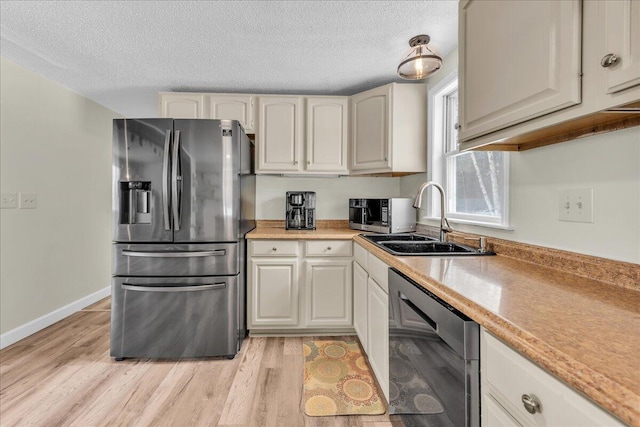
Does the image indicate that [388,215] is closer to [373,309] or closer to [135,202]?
[373,309]

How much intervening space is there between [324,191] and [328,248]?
858mm

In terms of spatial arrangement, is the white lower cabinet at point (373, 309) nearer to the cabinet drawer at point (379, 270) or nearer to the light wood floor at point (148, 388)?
the cabinet drawer at point (379, 270)

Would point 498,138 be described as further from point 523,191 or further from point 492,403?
point 492,403

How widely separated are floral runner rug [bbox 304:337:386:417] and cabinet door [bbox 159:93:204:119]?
2306 millimetres

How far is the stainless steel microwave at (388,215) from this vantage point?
2.48m

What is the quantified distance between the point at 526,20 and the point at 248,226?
89.9 inches

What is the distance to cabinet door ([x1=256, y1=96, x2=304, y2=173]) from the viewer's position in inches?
110

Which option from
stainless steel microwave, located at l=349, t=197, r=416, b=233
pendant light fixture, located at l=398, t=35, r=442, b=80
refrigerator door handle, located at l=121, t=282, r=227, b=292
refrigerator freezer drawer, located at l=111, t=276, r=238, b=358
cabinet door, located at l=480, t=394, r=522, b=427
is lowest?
refrigerator freezer drawer, located at l=111, t=276, r=238, b=358

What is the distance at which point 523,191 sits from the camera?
4.63ft

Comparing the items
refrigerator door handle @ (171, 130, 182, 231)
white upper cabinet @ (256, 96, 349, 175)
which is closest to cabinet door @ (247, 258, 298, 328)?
refrigerator door handle @ (171, 130, 182, 231)

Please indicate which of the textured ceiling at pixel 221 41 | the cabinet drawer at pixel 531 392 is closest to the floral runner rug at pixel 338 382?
the cabinet drawer at pixel 531 392

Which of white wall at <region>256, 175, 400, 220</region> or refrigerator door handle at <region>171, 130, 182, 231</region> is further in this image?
white wall at <region>256, 175, 400, 220</region>

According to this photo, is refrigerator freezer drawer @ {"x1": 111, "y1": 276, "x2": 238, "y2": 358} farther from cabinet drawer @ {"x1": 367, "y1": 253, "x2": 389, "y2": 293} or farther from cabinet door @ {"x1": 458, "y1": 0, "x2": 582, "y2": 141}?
cabinet door @ {"x1": 458, "y1": 0, "x2": 582, "y2": 141}

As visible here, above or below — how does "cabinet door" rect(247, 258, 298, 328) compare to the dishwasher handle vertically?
below
